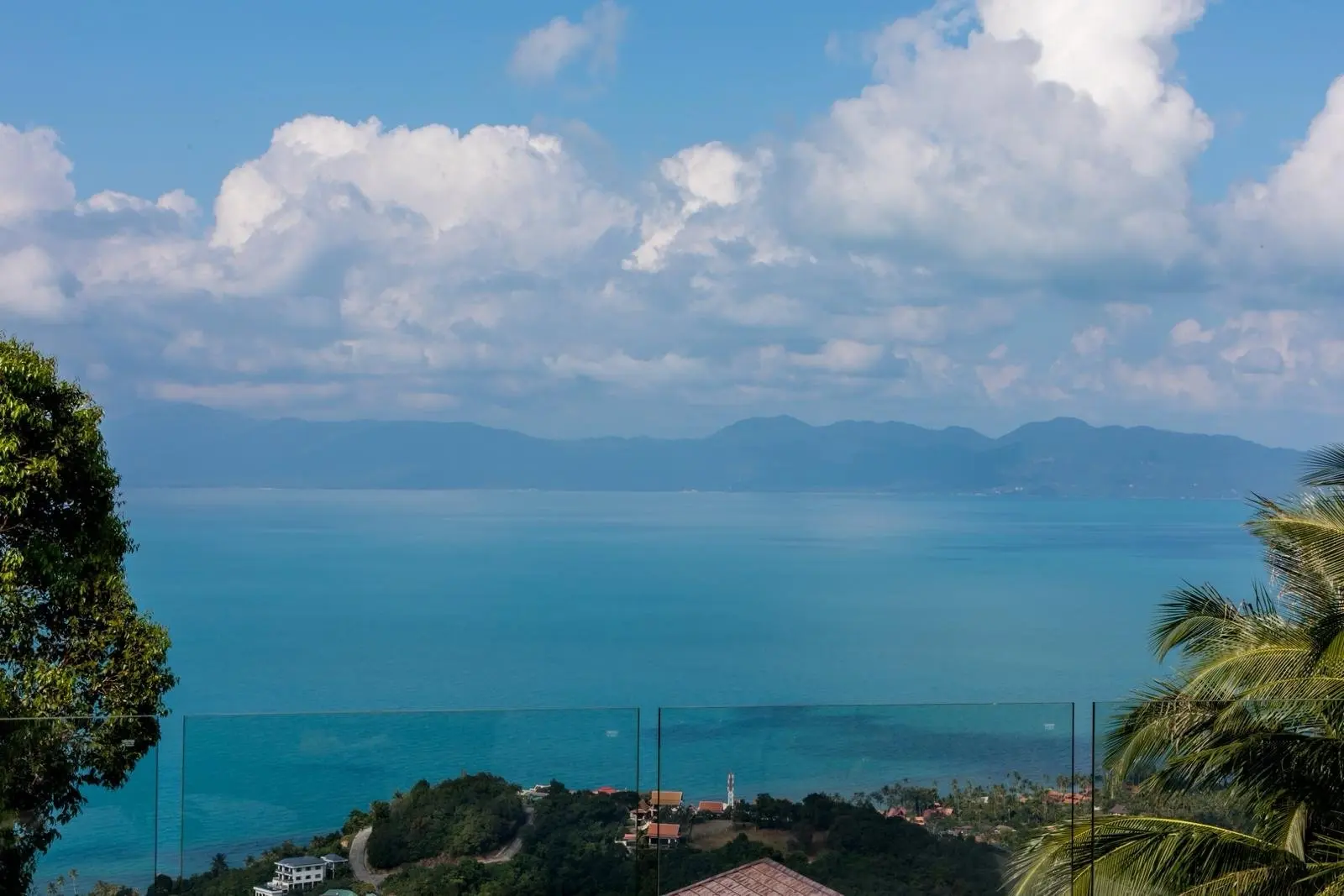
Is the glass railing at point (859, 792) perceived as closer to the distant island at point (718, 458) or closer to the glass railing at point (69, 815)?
the glass railing at point (69, 815)

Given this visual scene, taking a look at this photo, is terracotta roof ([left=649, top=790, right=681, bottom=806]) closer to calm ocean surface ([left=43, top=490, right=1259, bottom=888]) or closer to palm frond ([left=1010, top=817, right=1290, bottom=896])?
calm ocean surface ([left=43, top=490, right=1259, bottom=888])

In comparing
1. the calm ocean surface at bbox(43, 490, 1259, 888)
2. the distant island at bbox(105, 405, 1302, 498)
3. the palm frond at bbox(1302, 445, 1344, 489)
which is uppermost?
the distant island at bbox(105, 405, 1302, 498)

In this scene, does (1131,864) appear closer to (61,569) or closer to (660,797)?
(660,797)

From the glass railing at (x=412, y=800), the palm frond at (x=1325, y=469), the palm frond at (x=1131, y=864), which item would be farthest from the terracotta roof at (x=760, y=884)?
the palm frond at (x=1325, y=469)

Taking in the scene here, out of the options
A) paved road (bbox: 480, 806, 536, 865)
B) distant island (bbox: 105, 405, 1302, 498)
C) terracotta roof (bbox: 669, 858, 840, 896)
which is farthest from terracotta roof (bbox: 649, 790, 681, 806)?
distant island (bbox: 105, 405, 1302, 498)

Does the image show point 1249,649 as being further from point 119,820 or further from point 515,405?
point 515,405

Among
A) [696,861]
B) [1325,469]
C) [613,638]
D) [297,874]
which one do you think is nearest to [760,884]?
[696,861]

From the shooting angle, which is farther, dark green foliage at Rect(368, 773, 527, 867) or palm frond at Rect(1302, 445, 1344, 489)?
palm frond at Rect(1302, 445, 1344, 489)
